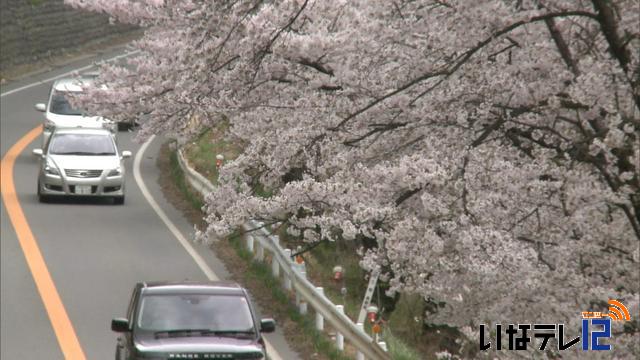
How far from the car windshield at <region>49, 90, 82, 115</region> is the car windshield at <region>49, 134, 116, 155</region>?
6.29 meters

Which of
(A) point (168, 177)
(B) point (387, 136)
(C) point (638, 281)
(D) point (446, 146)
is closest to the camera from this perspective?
(C) point (638, 281)

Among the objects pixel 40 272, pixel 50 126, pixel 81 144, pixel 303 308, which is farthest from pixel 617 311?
pixel 50 126

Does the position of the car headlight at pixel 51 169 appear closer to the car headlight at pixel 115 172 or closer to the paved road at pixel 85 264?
the paved road at pixel 85 264

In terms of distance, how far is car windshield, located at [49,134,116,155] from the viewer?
1201 inches

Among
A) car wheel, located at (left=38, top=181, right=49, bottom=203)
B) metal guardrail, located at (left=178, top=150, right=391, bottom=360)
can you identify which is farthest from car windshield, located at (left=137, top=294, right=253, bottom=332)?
car wheel, located at (left=38, top=181, right=49, bottom=203)

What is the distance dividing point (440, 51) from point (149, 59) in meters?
13.1

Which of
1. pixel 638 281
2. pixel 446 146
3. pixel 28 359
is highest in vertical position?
pixel 446 146

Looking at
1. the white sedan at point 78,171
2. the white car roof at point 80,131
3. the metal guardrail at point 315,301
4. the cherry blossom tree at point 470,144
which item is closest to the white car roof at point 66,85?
the white car roof at point 80,131

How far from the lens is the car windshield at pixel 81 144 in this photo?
30.5 metres

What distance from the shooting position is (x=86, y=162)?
29.9m

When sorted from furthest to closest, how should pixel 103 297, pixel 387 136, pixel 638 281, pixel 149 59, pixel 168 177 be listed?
pixel 168 177 < pixel 149 59 < pixel 103 297 < pixel 387 136 < pixel 638 281

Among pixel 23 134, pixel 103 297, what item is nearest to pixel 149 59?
pixel 103 297

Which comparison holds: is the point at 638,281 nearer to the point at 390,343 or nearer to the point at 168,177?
the point at 390,343

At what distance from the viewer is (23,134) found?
1679 inches
